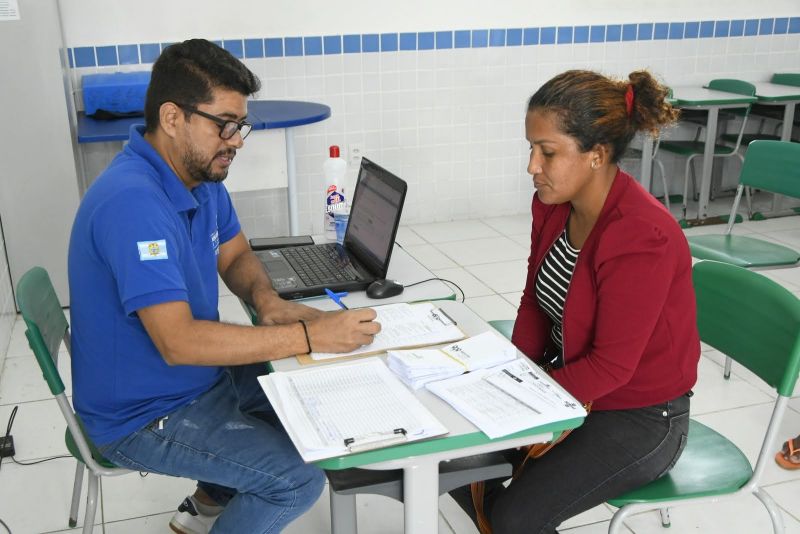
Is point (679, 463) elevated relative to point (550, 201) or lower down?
lower down

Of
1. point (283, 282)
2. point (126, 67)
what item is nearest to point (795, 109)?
point (126, 67)

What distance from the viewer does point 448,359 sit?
169cm

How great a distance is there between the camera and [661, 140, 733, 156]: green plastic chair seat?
5.20 m

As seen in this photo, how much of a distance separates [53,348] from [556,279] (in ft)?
3.97

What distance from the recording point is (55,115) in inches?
146

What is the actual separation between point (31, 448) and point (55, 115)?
1617mm

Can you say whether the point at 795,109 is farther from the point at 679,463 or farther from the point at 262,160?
the point at 679,463

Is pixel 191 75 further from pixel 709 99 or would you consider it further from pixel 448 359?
pixel 709 99

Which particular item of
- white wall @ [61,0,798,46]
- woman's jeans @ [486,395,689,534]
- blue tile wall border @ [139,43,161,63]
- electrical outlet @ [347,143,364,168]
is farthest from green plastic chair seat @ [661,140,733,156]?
woman's jeans @ [486,395,689,534]

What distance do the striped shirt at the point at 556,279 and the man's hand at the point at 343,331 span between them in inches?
19.6

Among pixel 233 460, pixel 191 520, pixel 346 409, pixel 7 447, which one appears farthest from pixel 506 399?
pixel 7 447

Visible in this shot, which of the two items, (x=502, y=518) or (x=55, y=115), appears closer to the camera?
(x=502, y=518)

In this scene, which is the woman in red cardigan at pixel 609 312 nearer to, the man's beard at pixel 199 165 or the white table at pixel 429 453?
the white table at pixel 429 453

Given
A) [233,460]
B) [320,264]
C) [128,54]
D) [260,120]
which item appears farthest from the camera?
[128,54]
